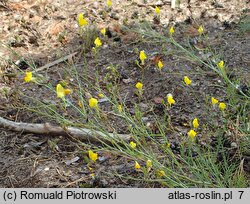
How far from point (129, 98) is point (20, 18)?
1270 mm

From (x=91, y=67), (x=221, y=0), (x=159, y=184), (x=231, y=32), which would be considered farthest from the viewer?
(x=221, y=0)

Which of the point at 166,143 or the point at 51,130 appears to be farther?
the point at 51,130

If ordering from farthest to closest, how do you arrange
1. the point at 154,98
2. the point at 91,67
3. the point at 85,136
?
the point at 91,67 → the point at 154,98 → the point at 85,136

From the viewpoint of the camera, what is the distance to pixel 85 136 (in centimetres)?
248

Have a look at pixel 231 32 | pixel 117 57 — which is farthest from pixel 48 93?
pixel 231 32

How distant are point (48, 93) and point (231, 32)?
1503mm

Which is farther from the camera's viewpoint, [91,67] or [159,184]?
[91,67]

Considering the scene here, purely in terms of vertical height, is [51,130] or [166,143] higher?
[166,143]

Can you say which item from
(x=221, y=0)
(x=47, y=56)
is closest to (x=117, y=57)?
(x=47, y=56)

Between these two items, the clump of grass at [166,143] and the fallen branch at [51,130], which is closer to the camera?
the clump of grass at [166,143]

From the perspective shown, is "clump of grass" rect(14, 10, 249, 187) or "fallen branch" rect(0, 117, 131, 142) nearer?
"clump of grass" rect(14, 10, 249, 187)
